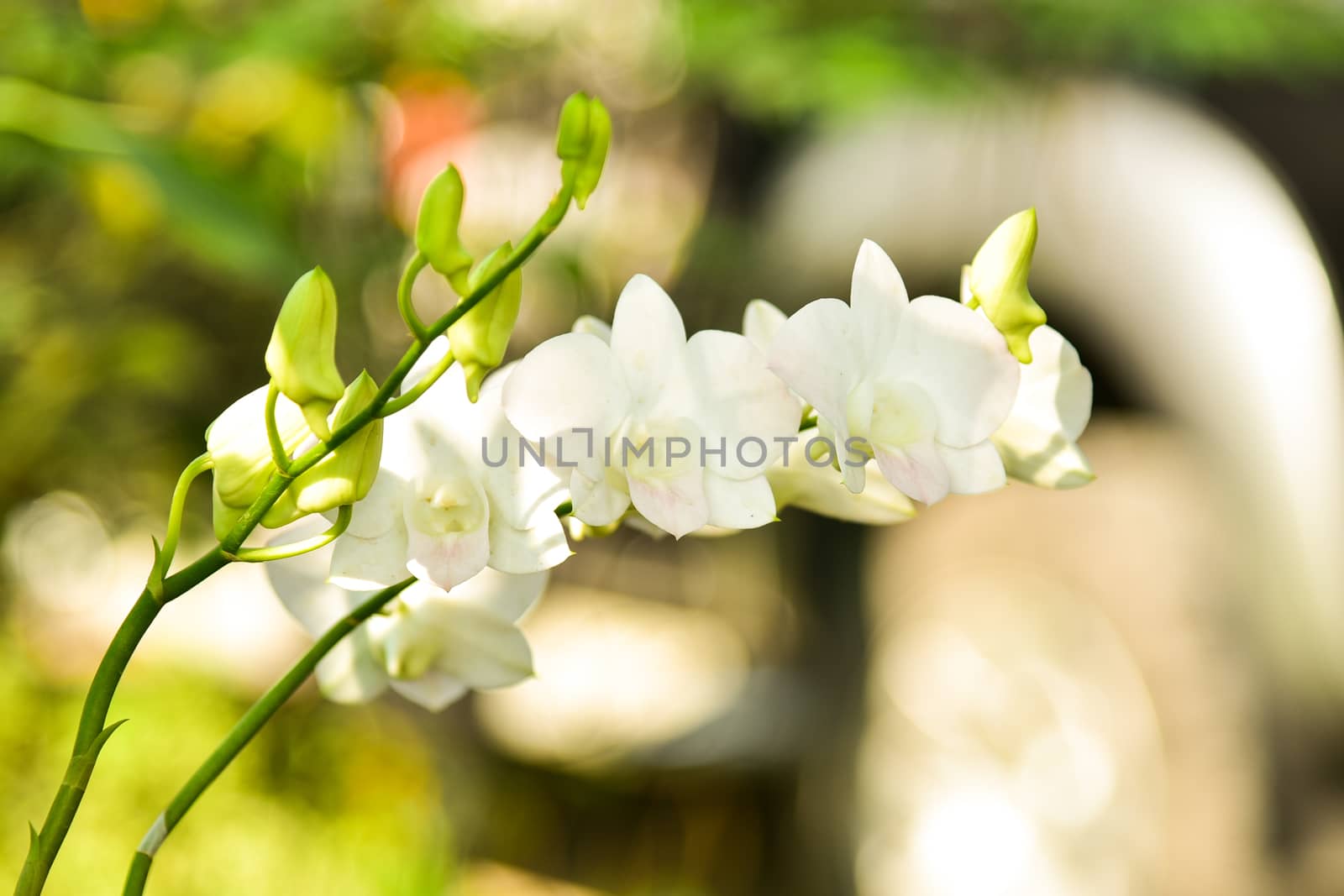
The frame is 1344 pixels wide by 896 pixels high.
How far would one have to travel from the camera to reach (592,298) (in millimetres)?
1580

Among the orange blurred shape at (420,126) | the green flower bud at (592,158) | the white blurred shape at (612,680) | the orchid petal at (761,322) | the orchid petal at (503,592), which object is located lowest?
the white blurred shape at (612,680)

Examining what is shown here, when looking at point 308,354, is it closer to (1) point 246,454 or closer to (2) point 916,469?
(1) point 246,454

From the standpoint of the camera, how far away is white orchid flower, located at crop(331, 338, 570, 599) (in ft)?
0.98

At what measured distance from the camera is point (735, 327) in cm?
168

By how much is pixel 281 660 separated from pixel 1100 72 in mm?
1853

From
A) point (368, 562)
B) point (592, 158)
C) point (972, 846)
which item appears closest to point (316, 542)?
point (368, 562)

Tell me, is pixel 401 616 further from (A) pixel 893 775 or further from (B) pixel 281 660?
(B) pixel 281 660

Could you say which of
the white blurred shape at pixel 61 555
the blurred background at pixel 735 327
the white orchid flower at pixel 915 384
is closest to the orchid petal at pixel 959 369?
the white orchid flower at pixel 915 384

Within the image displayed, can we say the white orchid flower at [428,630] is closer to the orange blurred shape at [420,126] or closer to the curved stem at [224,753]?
the curved stem at [224,753]

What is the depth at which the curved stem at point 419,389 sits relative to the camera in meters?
0.27

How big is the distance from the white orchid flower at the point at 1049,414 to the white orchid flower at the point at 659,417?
8cm

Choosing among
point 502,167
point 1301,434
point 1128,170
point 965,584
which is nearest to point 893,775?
point 965,584

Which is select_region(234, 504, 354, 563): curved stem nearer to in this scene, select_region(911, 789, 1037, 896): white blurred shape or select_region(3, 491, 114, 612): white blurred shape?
select_region(911, 789, 1037, 896): white blurred shape

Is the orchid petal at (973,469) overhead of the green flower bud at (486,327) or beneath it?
beneath
